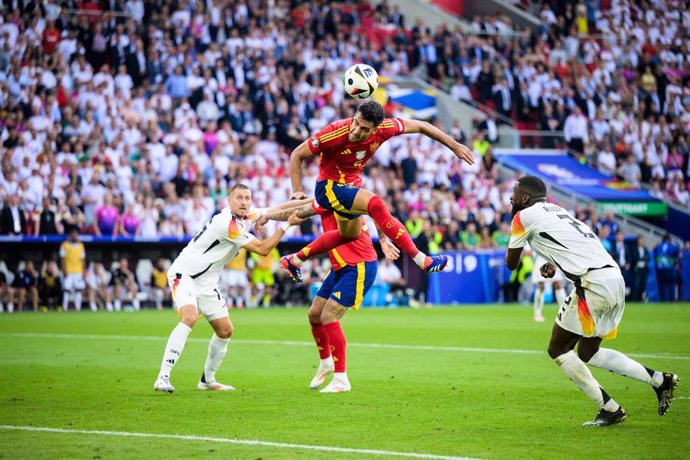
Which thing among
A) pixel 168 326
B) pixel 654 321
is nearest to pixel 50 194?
pixel 168 326

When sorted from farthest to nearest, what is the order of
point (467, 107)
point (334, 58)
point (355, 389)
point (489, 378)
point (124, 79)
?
1. point (467, 107)
2. point (334, 58)
3. point (124, 79)
4. point (489, 378)
5. point (355, 389)

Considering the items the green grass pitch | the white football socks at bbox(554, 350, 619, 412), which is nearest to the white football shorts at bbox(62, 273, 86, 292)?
the green grass pitch

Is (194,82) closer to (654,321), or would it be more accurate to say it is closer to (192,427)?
(654,321)

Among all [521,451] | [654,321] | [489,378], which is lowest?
[654,321]

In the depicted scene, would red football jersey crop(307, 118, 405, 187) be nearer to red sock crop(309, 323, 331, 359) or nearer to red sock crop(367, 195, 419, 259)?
red sock crop(367, 195, 419, 259)

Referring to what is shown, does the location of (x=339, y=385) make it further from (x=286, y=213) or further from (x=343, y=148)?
(x=343, y=148)

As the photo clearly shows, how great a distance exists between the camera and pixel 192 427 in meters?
9.62

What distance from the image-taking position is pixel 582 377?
9461 mm

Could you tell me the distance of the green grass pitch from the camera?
8.61 meters

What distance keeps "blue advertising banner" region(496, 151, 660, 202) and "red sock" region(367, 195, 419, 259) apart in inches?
991

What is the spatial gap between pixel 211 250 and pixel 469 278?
19.7 m

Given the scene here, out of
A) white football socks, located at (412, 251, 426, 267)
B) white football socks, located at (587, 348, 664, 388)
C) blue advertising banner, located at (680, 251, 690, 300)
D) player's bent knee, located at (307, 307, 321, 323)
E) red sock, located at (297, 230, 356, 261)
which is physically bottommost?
blue advertising banner, located at (680, 251, 690, 300)

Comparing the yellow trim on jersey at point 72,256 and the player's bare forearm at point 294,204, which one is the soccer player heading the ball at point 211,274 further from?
the yellow trim on jersey at point 72,256

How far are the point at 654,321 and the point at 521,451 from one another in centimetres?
1591
